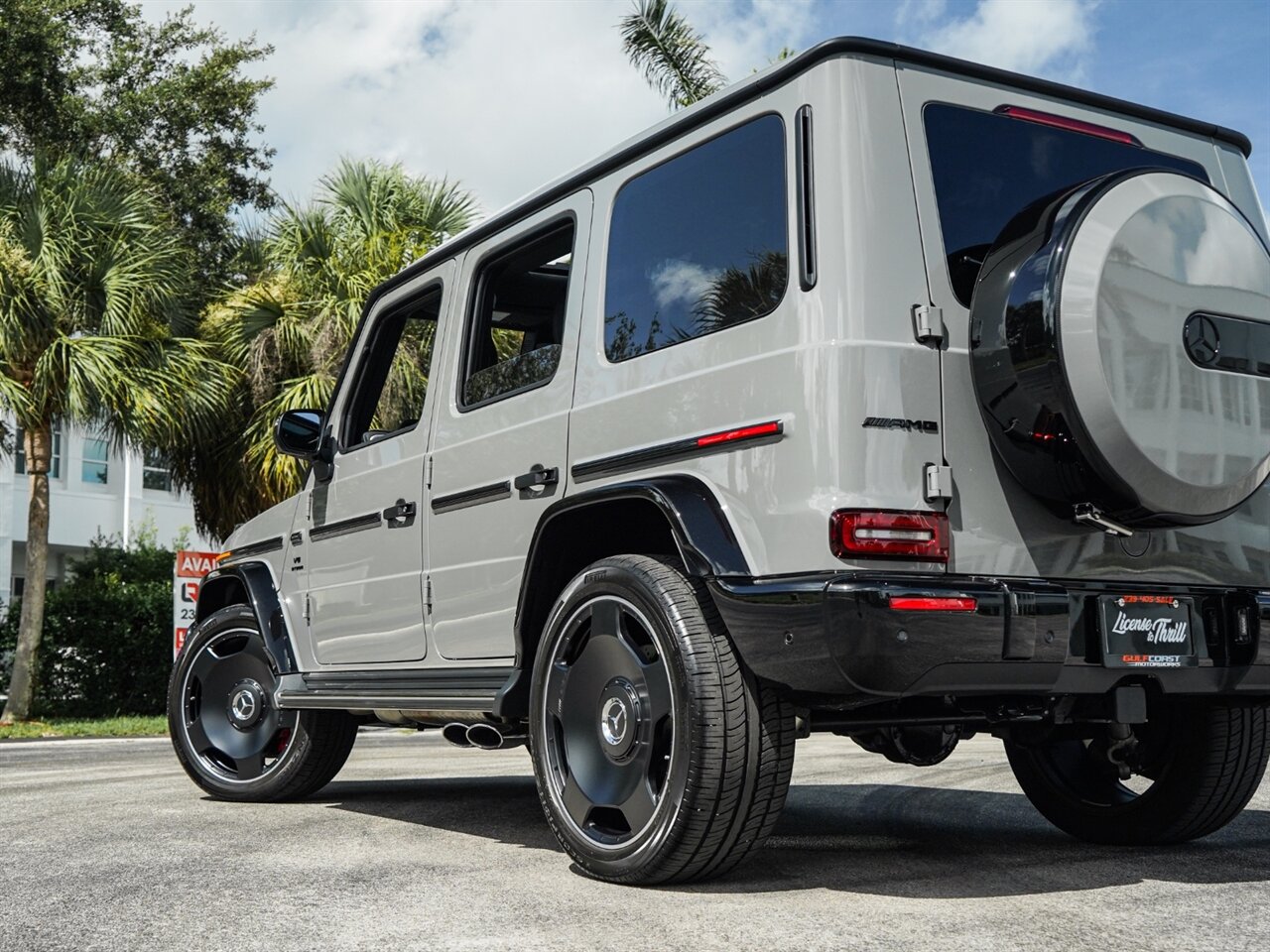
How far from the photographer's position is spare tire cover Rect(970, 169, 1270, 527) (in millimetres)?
3646

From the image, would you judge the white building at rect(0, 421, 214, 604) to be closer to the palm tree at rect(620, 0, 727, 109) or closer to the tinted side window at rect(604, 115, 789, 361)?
the palm tree at rect(620, 0, 727, 109)

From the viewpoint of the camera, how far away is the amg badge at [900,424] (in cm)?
365

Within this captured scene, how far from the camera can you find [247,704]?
6539mm

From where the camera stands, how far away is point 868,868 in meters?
4.31

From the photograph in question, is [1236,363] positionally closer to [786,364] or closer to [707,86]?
[786,364]

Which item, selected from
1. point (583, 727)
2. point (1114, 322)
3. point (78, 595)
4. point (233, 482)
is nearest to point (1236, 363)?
point (1114, 322)

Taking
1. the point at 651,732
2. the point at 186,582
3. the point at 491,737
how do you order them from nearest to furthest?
the point at 651,732 → the point at 491,737 → the point at 186,582

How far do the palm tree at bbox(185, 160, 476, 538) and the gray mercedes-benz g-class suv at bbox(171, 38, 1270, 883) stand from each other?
1180cm

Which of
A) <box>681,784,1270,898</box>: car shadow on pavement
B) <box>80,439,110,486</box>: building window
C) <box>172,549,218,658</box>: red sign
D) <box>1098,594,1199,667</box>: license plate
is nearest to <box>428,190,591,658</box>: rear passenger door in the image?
<box>681,784,1270,898</box>: car shadow on pavement

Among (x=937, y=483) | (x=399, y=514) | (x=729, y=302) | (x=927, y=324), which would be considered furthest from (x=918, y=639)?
(x=399, y=514)

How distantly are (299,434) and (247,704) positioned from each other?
1.31m

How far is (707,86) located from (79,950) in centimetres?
1660

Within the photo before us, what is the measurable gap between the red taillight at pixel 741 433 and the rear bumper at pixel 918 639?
39 cm

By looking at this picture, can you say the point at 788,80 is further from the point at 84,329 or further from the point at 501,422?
the point at 84,329
